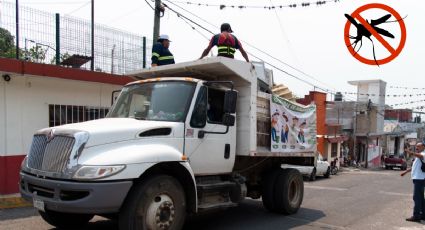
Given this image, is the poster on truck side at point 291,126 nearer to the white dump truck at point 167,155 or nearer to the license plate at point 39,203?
the white dump truck at point 167,155

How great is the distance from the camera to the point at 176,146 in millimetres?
6254

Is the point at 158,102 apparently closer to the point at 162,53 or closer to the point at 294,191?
the point at 162,53

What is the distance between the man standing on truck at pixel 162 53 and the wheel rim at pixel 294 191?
370 cm

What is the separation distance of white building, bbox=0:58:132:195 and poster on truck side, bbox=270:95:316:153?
18.0 ft

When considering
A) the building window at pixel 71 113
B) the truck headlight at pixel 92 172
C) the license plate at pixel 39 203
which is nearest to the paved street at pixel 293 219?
the license plate at pixel 39 203

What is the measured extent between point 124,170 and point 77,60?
7242 millimetres

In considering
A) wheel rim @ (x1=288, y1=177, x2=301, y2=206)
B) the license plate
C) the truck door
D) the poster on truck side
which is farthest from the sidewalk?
wheel rim @ (x1=288, y1=177, x2=301, y2=206)

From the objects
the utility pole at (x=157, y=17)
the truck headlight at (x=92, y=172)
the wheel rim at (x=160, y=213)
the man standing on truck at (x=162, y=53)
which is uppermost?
the utility pole at (x=157, y=17)

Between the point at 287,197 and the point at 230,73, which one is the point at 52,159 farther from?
the point at 287,197

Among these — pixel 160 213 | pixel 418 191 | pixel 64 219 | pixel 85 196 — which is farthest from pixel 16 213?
pixel 418 191

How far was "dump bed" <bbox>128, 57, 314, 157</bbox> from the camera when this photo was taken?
286 inches

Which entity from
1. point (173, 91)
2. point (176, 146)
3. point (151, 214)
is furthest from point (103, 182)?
point (173, 91)

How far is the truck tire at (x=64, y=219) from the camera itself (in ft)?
21.7

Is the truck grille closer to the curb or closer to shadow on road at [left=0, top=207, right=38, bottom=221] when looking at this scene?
shadow on road at [left=0, top=207, right=38, bottom=221]
